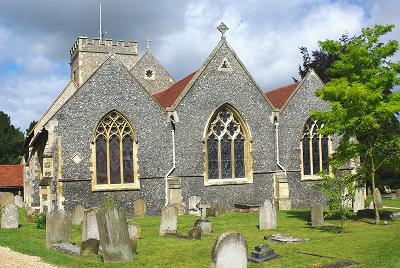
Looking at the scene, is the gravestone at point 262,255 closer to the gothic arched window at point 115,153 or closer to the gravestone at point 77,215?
the gravestone at point 77,215

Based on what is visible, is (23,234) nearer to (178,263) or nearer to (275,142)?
(178,263)

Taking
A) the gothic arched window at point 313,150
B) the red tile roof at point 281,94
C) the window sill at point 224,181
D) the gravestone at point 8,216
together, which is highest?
the red tile roof at point 281,94

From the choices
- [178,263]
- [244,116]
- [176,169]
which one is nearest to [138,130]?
[176,169]

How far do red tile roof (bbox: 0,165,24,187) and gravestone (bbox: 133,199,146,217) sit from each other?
62.4ft

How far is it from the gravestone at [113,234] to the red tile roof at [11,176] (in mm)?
28337

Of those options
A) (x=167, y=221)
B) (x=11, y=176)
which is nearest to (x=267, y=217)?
(x=167, y=221)

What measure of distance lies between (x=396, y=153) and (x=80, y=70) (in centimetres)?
2578

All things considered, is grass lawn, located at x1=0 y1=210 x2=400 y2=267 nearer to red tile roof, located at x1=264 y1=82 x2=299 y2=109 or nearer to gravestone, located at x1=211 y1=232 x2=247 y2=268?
gravestone, located at x1=211 y1=232 x2=247 y2=268

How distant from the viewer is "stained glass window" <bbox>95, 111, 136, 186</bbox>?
68.3 feet

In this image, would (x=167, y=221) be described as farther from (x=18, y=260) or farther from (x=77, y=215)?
(x=18, y=260)

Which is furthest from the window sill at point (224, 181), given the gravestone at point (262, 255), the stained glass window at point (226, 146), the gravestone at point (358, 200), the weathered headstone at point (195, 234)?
the gravestone at point (262, 255)

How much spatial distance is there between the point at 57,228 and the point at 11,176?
2663 cm

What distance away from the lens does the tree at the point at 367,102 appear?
16.2m

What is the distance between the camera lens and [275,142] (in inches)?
950
